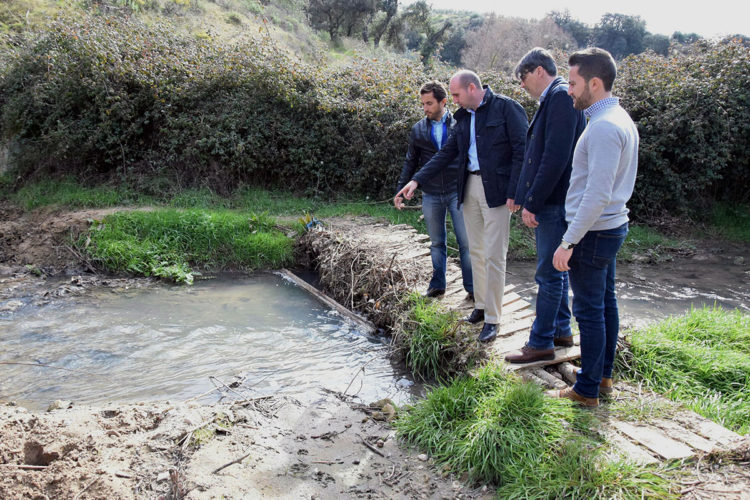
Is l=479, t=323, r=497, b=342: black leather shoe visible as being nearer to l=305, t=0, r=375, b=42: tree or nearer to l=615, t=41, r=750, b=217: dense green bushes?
l=615, t=41, r=750, b=217: dense green bushes

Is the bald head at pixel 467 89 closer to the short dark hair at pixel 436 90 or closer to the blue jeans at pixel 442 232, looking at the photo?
the short dark hair at pixel 436 90

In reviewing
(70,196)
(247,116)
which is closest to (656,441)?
(247,116)

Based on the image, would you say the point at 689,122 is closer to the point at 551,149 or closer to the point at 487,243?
the point at 487,243

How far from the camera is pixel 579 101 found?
283cm

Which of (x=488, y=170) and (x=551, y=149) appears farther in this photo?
(x=488, y=170)

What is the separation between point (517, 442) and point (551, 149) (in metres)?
1.85

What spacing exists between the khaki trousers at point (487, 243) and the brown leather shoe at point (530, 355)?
43 cm

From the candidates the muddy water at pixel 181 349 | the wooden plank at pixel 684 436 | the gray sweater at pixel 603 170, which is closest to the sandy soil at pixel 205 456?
the muddy water at pixel 181 349

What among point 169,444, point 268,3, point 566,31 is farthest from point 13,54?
point 566,31

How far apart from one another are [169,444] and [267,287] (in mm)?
3909

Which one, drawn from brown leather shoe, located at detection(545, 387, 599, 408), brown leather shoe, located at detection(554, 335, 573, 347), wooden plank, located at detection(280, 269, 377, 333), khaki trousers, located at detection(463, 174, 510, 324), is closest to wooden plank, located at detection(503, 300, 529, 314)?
khaki trousers, located at detection(463, 174, 510, 324)

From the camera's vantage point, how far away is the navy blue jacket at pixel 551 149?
3.12 metres

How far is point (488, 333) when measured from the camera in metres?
4.04

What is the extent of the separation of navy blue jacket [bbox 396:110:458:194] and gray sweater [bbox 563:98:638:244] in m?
1.79
